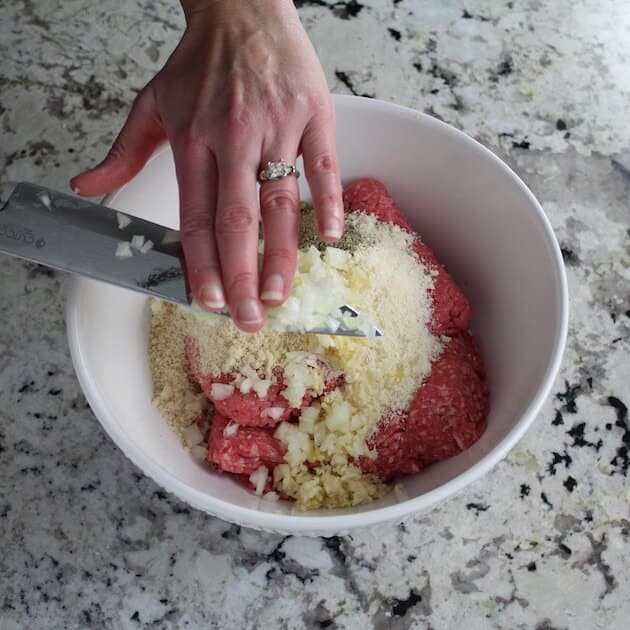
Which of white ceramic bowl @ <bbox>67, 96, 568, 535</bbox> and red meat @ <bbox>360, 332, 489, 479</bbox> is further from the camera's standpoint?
red meat @ <bbox>360, 332, 489, 479</bbox>

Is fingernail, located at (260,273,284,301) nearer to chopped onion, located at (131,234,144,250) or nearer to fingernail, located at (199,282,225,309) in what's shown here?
fingernail, located at (199,282,225,309)

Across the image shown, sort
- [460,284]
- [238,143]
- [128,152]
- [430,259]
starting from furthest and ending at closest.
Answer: [460,284], [430,259], [128,152], [238,143]

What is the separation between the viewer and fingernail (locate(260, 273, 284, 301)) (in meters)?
1.00

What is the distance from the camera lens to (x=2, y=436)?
4.42ft

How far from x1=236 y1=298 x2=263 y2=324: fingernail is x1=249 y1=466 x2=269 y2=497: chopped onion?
1.07ft

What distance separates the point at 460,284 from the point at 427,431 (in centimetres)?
39

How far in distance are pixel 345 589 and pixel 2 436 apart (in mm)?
704

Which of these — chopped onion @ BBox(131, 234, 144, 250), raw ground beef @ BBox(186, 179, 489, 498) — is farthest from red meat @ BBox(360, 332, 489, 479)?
chopped onion @ BBox(131, 234, 144, 250)

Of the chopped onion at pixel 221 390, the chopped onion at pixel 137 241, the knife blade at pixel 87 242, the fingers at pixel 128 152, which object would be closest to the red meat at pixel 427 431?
the chopped onion at pixel 221 390

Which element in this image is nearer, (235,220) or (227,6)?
(235,220)

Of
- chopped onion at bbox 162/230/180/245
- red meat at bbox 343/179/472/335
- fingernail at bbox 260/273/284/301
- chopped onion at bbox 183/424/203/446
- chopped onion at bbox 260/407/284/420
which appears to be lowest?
chopped onion at bbox 183/424/203/446

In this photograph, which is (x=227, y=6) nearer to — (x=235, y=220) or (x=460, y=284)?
(x=235, y=220)

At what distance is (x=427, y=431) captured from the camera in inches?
46.0

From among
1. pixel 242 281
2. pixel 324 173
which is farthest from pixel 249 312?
pixel 324 173
